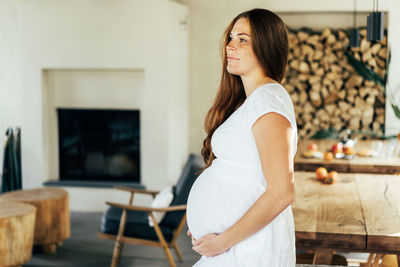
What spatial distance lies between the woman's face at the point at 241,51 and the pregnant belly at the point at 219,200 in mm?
307

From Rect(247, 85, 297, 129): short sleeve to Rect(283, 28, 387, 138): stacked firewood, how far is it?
4465 millimetres

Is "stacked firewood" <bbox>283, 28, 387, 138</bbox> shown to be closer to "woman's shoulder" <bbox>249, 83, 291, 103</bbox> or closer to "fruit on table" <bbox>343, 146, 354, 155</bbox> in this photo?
"fruit on table" <bbox>343, 146, 354, 155</bbox>

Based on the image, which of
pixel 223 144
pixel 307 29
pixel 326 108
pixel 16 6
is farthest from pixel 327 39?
pixel 223 144

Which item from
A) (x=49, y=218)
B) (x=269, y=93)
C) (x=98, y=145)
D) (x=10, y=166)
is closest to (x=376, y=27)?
(x=269, y=93)

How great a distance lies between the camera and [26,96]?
5410 mm

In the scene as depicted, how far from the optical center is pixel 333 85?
5.80m

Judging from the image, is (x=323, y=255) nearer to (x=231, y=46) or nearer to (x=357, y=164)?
(x=231, y=46)

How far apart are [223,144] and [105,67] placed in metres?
3.97

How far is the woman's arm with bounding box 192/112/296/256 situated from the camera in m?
1.34

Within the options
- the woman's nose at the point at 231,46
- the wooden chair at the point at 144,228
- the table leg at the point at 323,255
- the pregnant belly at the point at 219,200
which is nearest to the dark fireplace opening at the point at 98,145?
the wooden chair at the point at 144,228

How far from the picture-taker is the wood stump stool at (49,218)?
4.23 m

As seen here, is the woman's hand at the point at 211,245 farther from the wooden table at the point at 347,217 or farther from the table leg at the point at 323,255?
the table leg at the point at 323,255

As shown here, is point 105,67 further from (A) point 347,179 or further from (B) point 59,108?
(A) point 347,179

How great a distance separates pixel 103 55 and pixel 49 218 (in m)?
1.79
